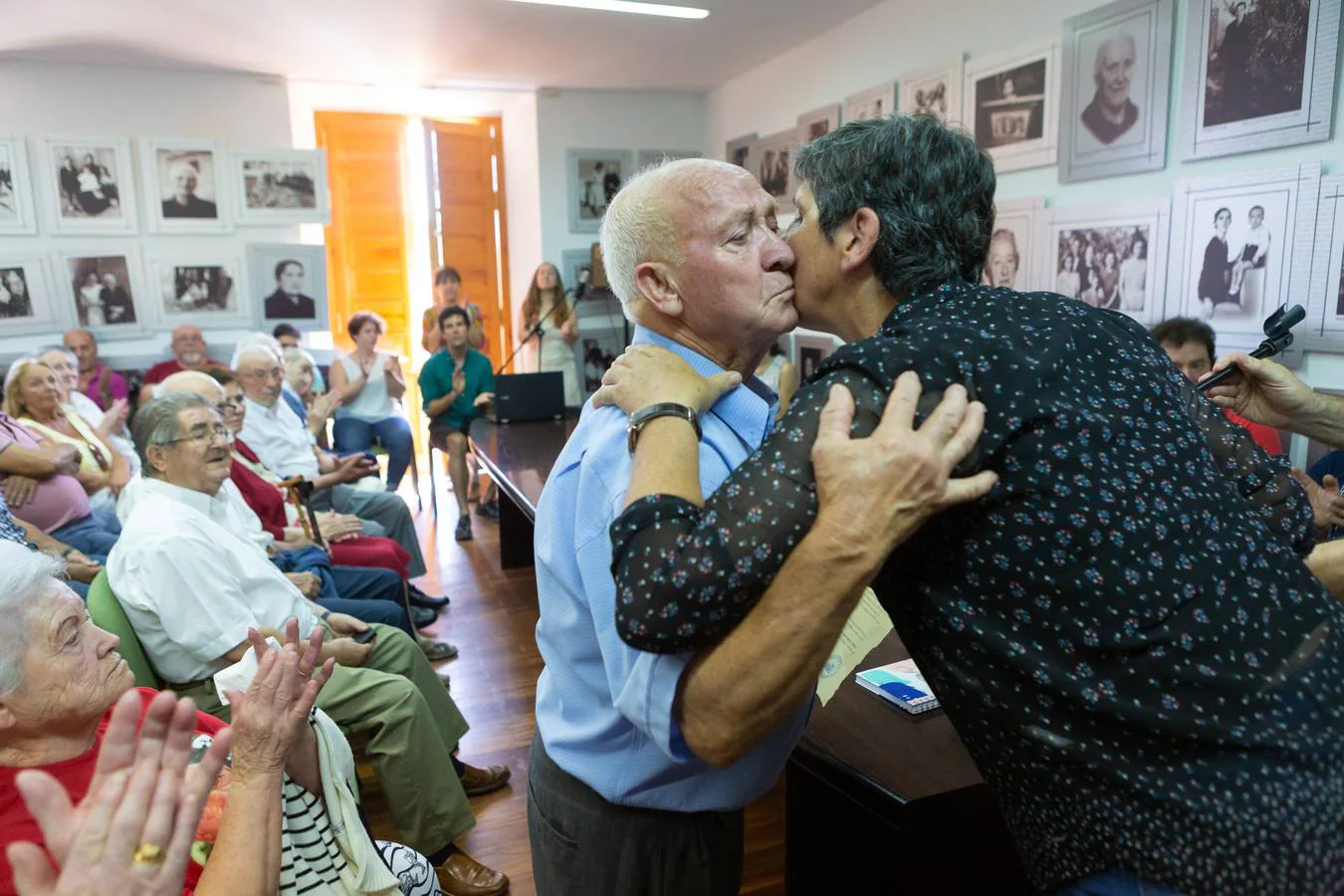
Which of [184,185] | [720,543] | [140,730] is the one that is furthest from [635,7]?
[720,543]

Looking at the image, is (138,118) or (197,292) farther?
(197,292)

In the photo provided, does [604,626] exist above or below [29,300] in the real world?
below

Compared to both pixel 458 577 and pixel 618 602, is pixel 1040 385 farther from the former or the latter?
pixel 458 577

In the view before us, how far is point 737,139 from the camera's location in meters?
7.93

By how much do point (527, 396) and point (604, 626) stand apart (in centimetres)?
471

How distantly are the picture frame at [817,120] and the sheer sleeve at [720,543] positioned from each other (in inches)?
232

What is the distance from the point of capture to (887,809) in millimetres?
1366

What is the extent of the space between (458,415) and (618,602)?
217 inches

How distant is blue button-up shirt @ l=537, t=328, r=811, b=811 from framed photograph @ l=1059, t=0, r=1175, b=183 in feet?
12.2

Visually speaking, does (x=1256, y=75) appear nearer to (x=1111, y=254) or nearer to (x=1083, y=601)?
(x=1111, y=254)

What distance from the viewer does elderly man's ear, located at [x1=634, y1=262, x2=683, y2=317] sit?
3.80ft

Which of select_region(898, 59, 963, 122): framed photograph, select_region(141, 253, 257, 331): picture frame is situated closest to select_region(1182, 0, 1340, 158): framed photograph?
select_region(898, 59, 963, 122): framed photograph

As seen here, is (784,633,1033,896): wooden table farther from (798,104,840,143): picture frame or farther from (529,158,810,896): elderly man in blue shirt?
(798,104,840,143): picture frame

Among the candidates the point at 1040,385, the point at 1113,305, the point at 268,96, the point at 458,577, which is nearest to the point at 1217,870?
the point at 1040,385
